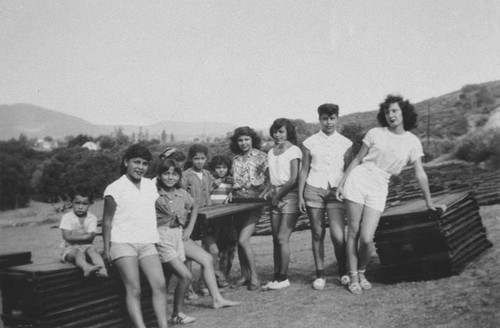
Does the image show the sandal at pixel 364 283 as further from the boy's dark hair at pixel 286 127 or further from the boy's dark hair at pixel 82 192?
the boy's dark hair at pixel 82 192

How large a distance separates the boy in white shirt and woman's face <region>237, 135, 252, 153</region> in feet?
2.60

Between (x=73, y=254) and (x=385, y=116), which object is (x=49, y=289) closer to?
(x=73, y=254)

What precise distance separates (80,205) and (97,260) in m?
0.65

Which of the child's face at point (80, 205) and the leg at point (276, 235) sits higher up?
Result: the child's face at point (80, 205)

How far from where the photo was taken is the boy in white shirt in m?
5.25

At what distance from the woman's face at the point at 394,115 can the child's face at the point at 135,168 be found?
8.54 feet

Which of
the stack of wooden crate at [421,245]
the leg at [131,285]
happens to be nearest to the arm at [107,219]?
the leg at [131,285]

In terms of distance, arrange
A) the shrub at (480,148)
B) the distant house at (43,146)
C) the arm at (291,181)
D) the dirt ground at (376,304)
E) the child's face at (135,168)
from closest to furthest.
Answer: the dirt ground at (376,304) → the child's face at (135,168) → the arm at (291,181) → the shrub at (480,148) → the distant house at (43,146)

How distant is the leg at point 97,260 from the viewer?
446 cm

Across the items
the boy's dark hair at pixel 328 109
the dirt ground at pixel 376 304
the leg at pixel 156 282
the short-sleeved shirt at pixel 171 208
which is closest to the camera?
the dirt ground at pixel 376 304

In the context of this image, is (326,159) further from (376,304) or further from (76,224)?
(76,224)

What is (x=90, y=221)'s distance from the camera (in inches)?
189

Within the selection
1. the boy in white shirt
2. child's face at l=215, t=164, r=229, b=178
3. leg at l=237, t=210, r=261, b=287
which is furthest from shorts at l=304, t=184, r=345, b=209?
child's face at l=215, t=164, r=229, b=178

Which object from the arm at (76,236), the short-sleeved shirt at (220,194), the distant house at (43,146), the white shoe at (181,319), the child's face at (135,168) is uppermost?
the distant house at (43,146)
